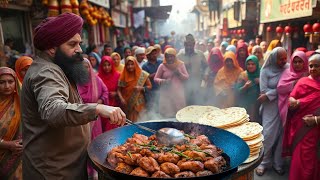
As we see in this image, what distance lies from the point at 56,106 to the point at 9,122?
1940 millimetres

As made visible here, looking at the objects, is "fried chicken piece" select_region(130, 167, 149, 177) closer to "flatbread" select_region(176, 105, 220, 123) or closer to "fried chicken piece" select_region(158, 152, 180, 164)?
"fried chicken piece" select_region(158, 152, 180, 164)

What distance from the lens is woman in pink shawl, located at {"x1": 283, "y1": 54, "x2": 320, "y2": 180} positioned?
11.9ft

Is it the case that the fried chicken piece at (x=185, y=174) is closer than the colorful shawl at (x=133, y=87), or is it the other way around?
the fried chicken piece at (x=185, y=174)

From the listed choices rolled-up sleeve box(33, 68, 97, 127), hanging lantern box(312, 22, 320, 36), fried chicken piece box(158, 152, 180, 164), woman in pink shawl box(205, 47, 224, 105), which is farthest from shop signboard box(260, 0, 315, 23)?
rolled-up sleeve box(33, 68, 97, 127)

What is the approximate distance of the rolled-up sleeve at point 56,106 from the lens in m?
1.52

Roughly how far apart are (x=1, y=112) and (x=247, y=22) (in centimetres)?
1510

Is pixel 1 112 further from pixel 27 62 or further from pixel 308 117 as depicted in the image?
pixel 308 117

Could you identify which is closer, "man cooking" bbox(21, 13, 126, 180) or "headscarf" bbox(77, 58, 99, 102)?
"man cooking" bbox(21, 13, 126, 180)

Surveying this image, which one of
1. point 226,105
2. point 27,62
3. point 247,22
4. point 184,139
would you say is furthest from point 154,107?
point 247,22

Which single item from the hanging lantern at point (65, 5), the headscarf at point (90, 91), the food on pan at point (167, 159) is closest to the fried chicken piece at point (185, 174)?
the food on pan at point (167, 159)

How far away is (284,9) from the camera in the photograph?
31.4 ft

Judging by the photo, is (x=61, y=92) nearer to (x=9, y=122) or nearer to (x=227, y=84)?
(x=9, y=122)

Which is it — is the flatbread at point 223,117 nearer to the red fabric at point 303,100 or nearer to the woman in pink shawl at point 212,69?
the red fabric at point 303,100

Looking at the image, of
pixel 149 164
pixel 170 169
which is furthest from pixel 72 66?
pixel 170 169
